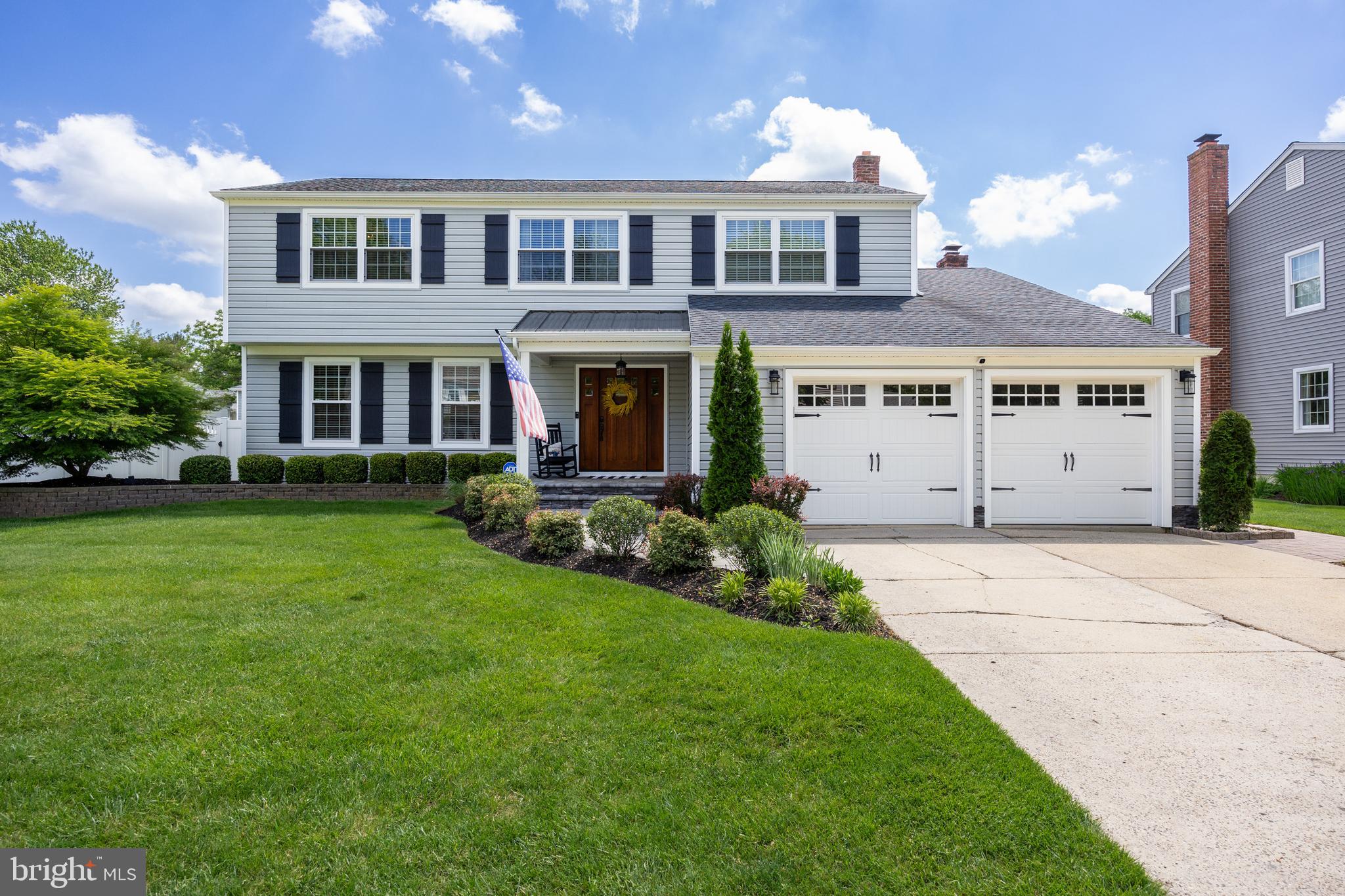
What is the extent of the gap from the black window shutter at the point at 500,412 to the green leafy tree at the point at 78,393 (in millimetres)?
5732

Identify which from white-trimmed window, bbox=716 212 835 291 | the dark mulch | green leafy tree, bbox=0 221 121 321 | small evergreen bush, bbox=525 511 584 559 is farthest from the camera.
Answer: green leafy tree, bbox=0 221 121 321

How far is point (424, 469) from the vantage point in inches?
463

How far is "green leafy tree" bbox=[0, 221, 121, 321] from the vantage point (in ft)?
88.9

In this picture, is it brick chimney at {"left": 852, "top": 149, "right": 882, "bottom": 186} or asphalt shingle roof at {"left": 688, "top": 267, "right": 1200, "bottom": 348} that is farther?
brick chimney at {"left": 852, "top": 149, "right": 882, "bottom": 186}

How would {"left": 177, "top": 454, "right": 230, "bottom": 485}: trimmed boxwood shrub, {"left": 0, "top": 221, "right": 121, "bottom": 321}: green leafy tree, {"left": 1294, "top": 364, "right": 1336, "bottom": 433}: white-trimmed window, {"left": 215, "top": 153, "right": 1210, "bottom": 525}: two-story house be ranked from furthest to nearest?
{"left": 0, "top": 221, "right": 121, "bottom": 321}: green leafy tree → {"left": 1294, "top": 364, "right": 1336, "bottom": 433}: white-trimmed window → {"left": 215, "top": 153, "right": 1210, "bottom": 525}: two-story house → {"left": 177, "top": 454, "right": 230, "bottom": 485}: trimmed boxwood shrub

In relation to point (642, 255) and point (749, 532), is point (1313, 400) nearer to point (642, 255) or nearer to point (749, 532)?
point (642, 255)

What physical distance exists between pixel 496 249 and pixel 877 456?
8.47 metres

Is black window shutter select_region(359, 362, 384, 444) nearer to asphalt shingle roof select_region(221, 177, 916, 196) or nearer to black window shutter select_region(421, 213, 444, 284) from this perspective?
black window shutter select_region(421, 213, 444, 284)

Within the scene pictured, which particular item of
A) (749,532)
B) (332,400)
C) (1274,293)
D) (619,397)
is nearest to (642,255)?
(619,397)

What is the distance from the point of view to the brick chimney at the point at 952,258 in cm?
1636

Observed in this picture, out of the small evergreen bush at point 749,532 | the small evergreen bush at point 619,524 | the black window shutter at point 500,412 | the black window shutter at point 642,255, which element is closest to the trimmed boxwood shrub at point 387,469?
the black window shutter at point 500,412

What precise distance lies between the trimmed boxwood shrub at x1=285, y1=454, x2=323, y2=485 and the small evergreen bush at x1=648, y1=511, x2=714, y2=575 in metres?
9.10

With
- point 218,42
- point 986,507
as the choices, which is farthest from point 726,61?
point 986,507

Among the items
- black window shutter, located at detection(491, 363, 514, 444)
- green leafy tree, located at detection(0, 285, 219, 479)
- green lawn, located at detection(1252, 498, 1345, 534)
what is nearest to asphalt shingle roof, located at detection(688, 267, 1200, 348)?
green lawn, located at detection(1252, 498, 1345, 534)
